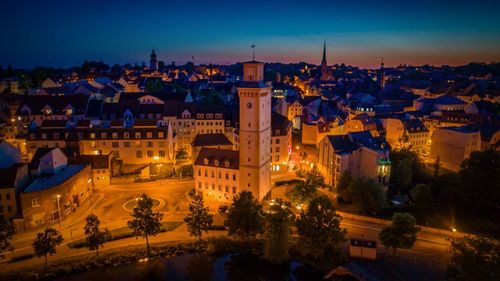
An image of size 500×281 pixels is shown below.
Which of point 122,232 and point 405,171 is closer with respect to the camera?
point 122,232

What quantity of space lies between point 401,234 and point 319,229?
855 centimetres

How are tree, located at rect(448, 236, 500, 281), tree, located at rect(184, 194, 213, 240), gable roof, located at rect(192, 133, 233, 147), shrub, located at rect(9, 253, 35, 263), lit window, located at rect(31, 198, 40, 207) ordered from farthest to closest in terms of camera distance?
gable roof, located at rect(192, 133, 233, 147) → lit window, located at rect(31, 198, 40, 207) → tree, located at rect(184, 194, 213, 240) → shrub, located at rect(9, 253, 35, 263) → tree, located at rect(448, 236, 500, 281)

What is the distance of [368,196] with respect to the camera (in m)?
49.0

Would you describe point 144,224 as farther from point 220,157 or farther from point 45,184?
point 45,184

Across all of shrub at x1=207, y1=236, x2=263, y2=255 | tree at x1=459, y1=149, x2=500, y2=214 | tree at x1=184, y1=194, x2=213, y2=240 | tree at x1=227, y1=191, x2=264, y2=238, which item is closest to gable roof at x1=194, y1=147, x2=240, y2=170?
tree at x1=227, y1=191, x2=264, y2=238

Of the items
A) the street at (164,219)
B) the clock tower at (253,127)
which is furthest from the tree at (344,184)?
the clock tower at (253,127)

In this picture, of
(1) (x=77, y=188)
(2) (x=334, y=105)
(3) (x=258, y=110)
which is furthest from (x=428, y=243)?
(2) (x=334, y=105)

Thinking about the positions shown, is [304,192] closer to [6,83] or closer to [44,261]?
[44,261]

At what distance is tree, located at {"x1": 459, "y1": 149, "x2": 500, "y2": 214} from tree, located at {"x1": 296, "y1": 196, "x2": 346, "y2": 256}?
24314 millimetres

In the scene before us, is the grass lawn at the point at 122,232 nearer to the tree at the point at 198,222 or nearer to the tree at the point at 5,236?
the tree at the point at 198,222

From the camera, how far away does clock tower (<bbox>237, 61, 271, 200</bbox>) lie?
50000mm

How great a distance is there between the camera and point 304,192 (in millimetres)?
51094

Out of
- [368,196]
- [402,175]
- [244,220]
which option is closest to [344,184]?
[368,196]

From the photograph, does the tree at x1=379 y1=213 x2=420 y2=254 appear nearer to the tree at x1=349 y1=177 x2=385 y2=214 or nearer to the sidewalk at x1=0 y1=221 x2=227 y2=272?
the tree at x1=349 y1=177 x2=385 y2=214
